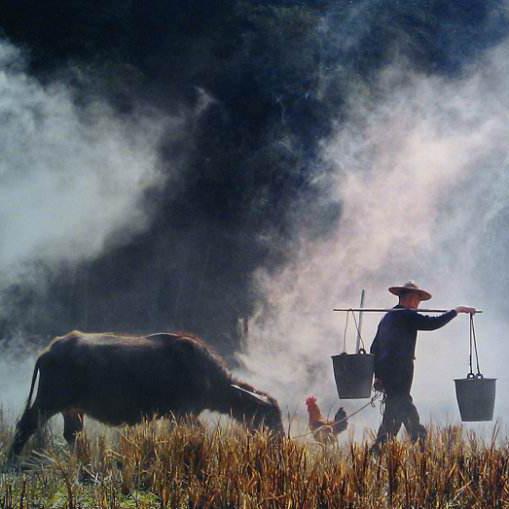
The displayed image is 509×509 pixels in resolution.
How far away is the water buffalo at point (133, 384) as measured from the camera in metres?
9.54

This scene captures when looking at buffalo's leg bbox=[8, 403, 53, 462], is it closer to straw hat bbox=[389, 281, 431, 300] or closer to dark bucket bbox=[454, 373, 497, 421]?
straw hat bbox=[389, 281, 431, 300]

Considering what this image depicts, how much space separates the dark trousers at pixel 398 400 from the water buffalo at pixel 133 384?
5.33ft

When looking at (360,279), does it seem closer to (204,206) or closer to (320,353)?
(320,353)

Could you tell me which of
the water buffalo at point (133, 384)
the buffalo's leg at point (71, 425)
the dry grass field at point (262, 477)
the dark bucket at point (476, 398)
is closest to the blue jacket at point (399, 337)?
the dark bucket at point (476, 398)

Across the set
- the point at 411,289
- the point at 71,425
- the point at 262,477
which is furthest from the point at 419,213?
the point at 262,477

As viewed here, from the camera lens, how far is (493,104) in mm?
19141

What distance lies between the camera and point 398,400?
851cm

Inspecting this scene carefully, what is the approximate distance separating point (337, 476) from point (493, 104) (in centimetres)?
1547

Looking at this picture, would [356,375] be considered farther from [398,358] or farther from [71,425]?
[71,425]

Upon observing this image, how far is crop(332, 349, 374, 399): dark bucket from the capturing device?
26.6 feet

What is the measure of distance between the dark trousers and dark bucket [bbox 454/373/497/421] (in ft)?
1.54

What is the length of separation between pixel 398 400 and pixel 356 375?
69 cm

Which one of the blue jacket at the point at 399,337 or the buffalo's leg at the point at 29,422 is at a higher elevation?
the blue jacket at the point at 399,337

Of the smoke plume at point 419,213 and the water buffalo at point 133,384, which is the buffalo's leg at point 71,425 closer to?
the water buffalo at point 133,384
